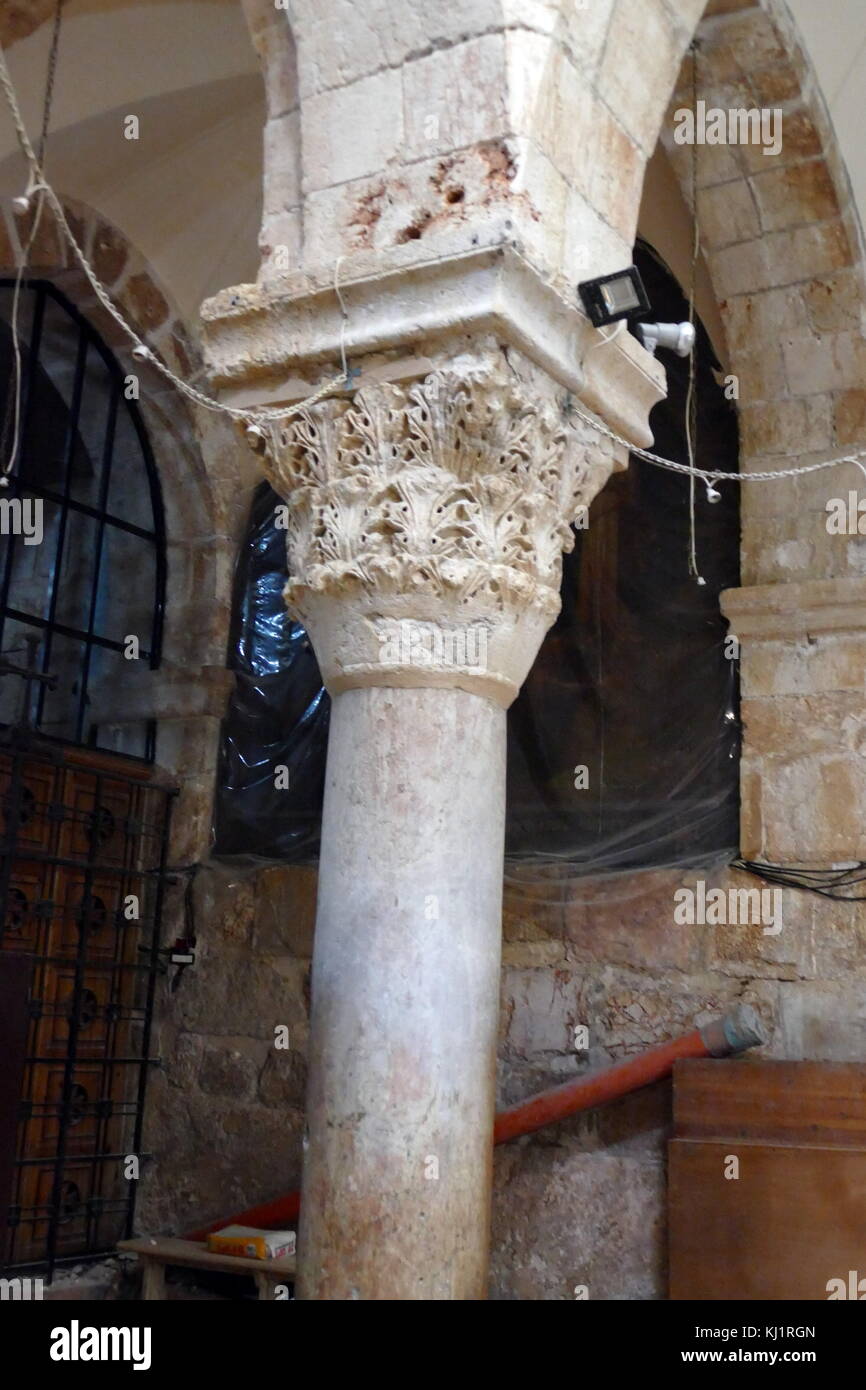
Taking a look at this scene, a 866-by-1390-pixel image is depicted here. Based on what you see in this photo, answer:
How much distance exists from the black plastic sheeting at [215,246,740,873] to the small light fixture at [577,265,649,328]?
6.38 feet

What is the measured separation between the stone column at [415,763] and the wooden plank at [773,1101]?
4.96ft

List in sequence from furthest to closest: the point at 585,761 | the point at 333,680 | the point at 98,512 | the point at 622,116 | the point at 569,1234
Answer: the point at 98,512
the point at 585,761
the point at 569,1234
the point at 622,116
the point at 333,680

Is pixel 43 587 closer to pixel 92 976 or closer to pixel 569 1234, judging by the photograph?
pixel 92 976

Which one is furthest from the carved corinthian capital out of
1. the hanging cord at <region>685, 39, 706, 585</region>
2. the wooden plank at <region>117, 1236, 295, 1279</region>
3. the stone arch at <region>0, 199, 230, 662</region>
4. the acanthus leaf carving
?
the stone arch at <region>0, 199, 230, 662</region>

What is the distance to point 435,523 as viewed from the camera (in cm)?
276

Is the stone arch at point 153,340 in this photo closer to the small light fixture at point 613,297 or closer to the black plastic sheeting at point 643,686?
the black plastic sheeting at point 643,686

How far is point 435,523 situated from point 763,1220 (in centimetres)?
227

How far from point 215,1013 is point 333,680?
9.23ft

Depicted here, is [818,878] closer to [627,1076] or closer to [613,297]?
[627,1076]

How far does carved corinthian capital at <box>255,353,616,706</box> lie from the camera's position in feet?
9.01

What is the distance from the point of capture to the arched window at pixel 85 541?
18.2ft

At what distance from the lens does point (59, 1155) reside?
4.95 meters

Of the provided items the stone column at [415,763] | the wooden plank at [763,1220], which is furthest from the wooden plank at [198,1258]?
the stone column at [415,763]

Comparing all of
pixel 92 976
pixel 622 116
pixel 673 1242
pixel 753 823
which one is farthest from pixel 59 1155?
pixel 622 116
